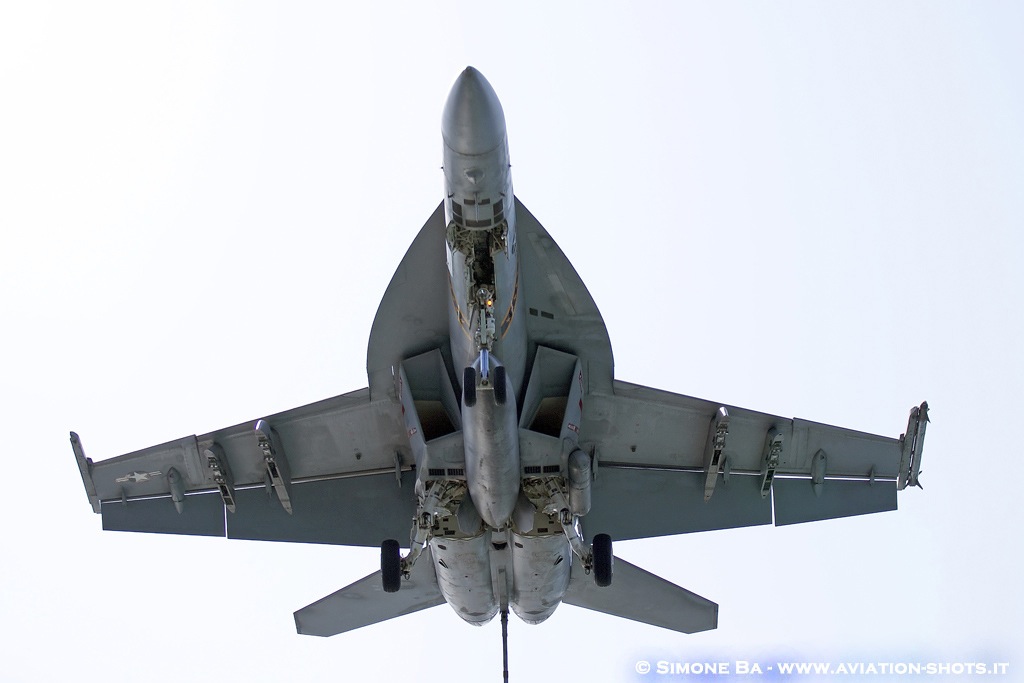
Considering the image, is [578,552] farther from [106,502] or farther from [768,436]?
[106,502]

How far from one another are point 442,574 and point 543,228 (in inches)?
187

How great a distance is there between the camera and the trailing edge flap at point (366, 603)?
1562 cm

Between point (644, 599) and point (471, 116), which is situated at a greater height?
point (471, 116)

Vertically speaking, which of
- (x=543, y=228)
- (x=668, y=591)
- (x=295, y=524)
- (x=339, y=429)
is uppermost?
(x=543, y=228)

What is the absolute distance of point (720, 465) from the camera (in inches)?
613

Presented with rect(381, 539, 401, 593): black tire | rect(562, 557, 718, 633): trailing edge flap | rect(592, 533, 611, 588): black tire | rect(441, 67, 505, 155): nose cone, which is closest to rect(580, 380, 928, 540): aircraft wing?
rect(562, 557, 718, 633): trailing edge flap

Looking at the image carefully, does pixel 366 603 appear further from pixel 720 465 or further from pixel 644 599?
pixel 720 465

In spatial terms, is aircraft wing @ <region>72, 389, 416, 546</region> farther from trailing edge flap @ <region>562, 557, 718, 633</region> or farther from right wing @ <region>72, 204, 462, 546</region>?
trailing edge flap @ <region>562, 557, 718, 633</region>

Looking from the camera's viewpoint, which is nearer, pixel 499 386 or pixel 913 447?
pixel 499 386

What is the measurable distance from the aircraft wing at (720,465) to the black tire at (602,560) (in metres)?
1.94

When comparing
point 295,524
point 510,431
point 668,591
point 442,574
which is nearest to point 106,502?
point 295,524

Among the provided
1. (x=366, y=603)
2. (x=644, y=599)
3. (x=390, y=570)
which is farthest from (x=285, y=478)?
(x=644, y=599)

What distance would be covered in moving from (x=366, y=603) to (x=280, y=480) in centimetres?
213

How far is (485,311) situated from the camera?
1244cm
